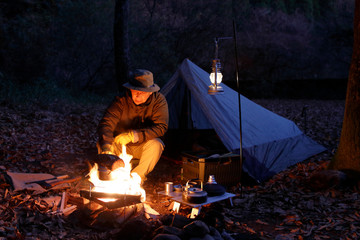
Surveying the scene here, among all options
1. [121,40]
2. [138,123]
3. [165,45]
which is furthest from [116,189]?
[165,45]

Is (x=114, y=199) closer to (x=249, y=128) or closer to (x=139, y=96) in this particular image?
(x=139, y=96)

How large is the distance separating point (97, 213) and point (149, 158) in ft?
3.53

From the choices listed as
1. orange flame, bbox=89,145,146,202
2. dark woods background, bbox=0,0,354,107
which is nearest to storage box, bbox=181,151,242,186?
orange flame, bbox=89,145,146,202

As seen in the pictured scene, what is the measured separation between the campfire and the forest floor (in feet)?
1.00

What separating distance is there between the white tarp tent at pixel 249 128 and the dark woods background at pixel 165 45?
5.34 metres

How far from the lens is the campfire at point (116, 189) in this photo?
9.87 ft

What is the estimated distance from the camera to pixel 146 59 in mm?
13836

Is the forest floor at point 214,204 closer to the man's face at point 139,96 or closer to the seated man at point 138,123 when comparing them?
the seated man at point 138,123

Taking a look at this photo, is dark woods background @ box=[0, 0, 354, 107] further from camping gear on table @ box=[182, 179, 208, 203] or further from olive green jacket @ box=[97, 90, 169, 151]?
camping gear on table @ box=[182, 179, 208, 203]

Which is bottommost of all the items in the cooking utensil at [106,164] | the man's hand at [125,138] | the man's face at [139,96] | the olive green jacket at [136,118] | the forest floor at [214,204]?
the forest floor at [214,204]

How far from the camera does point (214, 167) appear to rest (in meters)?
4.17

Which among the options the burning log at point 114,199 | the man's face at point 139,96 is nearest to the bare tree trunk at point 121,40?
the man's face at point 139,96

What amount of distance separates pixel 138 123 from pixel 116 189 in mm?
1200

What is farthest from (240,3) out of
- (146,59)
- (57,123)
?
(57,123)
